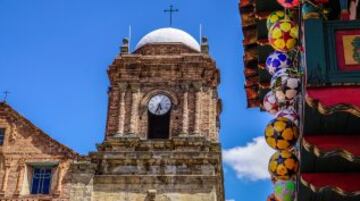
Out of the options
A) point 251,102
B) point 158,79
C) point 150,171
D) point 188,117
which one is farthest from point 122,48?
point 251,102

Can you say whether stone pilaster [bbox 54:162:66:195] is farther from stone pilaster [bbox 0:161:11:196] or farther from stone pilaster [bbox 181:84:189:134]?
stone pilaster [bbox 181:84:189:134]

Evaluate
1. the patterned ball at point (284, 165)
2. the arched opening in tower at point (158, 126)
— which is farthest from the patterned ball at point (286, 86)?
the arched opening in tower at point (158, 126)

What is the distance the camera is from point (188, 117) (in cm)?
2741

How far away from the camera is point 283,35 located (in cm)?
806

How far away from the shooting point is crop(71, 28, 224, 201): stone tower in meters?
25.1

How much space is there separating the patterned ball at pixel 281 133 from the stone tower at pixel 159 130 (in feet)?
55.5

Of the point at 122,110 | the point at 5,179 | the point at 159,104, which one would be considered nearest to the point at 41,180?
the point at 5,179

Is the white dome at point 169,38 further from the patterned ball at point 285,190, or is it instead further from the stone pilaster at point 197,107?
the patterned ball at point 285,190

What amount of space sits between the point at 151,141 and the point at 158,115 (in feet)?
4.92

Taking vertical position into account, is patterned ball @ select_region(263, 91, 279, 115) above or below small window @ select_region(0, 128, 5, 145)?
below

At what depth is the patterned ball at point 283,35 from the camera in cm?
806

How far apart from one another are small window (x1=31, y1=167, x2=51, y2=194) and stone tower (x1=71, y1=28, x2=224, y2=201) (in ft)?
3.54

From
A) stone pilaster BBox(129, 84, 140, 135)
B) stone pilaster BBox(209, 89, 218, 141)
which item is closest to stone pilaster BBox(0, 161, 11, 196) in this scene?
stone pilaster BBox(129, 84, 140, 135)

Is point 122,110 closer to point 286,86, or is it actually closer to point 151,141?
point 151,141
